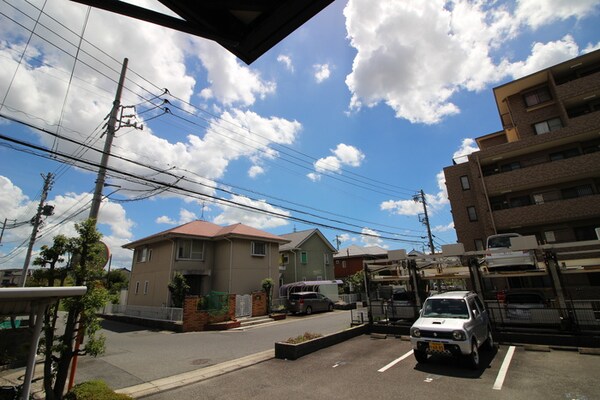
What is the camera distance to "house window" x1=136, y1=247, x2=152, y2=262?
23828mm

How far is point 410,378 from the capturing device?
7098mm

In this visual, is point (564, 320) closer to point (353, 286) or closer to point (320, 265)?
point (353, 286)

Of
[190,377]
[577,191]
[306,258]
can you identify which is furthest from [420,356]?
[306,258]

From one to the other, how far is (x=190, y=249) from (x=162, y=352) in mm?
12044

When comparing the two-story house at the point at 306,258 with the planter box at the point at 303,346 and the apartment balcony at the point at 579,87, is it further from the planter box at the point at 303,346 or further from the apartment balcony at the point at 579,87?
the apartment balcony at the point at 579,87

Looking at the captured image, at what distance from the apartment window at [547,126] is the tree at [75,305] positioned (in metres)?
28.8

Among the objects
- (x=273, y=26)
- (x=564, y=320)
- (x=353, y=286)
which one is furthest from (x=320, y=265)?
(x=273, y=26)

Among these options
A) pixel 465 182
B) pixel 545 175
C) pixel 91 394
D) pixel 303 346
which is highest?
pixel 465 182

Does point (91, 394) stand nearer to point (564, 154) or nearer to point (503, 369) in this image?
point (503, 369)

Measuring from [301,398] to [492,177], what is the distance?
22372 millimetres

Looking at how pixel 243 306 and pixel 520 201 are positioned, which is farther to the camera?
pixel 520 201

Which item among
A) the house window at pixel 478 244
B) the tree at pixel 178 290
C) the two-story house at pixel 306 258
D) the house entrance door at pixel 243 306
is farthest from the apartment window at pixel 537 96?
the tree at pixel 178 290

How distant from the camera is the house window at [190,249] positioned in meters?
21.6

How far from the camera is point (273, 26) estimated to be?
204 centimetres
